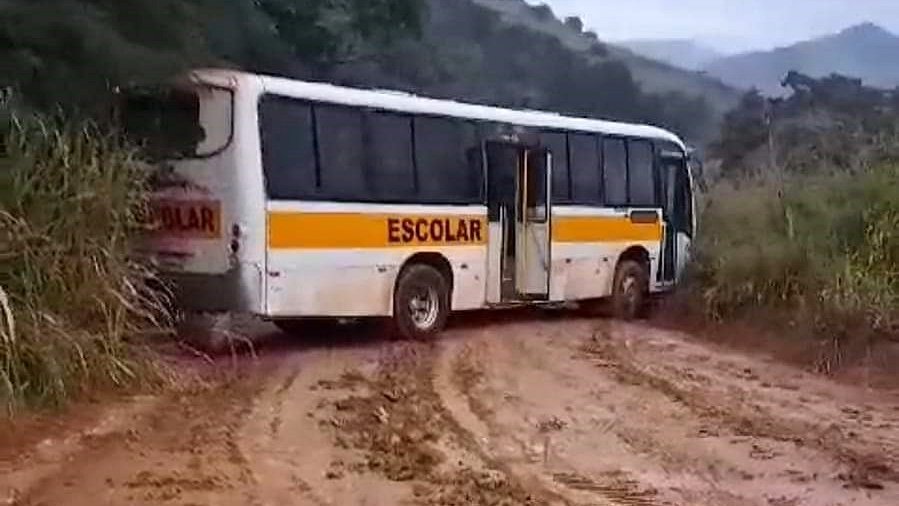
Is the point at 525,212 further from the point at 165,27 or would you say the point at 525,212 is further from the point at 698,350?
the point at 165,27

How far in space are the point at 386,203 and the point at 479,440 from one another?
18.7 feet

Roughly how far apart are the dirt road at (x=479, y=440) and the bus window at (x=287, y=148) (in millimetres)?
1570

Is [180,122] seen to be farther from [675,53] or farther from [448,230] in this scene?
[675,53]

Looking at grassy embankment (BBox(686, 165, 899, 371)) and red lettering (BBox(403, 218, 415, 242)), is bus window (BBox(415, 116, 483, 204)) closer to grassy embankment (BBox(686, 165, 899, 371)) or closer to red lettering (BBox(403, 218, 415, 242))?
red lettering (BBox(403, 218, 415, 242))

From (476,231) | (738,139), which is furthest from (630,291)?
(738,139)

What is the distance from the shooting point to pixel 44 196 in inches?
417

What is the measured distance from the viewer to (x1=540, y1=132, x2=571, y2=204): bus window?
694 inches

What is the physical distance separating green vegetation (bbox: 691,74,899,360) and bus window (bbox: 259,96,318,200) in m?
5.42

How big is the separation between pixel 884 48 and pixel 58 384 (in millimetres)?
80641

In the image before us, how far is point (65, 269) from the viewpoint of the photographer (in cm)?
1052

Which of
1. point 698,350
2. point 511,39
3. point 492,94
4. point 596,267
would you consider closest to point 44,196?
point 698,350

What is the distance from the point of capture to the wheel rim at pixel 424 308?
49.5 ft

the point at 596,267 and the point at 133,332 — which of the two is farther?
the point at 596,267

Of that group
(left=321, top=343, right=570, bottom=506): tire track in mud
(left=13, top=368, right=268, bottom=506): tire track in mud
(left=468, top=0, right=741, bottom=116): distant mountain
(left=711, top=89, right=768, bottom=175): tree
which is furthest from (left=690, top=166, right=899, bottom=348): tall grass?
(left=468, top=0, right=741, bottom=116): distant mountain
